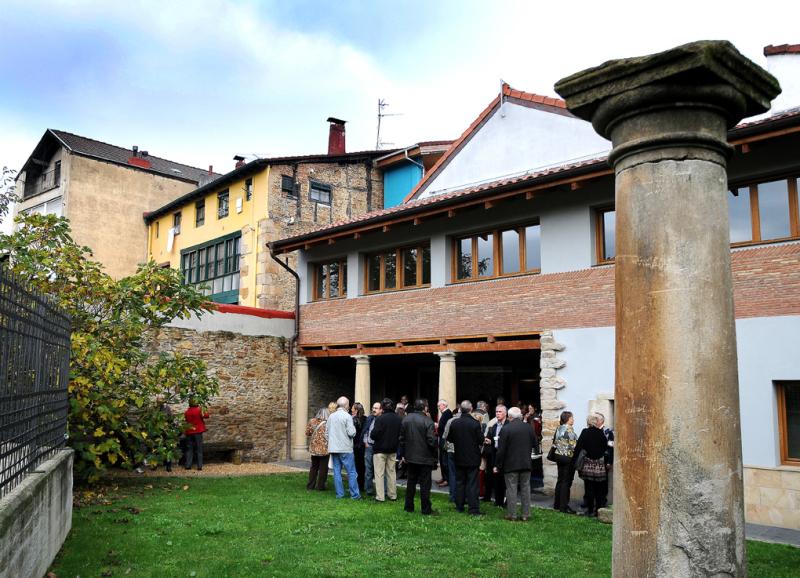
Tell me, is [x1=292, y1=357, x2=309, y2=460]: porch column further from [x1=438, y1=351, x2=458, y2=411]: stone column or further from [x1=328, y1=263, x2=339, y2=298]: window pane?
[x1=438, y1=351, x2=458, y2=411]: stone column

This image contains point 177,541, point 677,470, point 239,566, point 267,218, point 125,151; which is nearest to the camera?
point 677,470

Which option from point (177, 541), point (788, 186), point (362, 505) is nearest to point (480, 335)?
point (362, 505)

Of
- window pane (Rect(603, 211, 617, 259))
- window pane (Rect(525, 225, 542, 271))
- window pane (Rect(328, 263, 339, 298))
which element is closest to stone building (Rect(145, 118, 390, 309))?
window pane (Rect(328, 263, 339, 298))

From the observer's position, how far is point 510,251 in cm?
1506

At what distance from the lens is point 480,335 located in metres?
15.0

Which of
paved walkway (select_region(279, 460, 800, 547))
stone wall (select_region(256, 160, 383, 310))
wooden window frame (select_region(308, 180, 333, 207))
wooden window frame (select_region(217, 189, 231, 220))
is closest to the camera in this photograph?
paved walkway (select_region(279, 460, 800, 547))

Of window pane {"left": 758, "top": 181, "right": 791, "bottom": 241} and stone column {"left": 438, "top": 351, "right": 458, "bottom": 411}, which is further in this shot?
stone column {"left": 438, "top": 351, "right": 458, "bottom": 411}

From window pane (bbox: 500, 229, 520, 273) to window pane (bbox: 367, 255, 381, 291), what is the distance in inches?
161

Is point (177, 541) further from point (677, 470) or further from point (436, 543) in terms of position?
point (677, 470)

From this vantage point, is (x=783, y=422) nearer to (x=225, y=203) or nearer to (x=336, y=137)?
(x=225, y=203)

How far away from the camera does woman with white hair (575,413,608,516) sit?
34.4 ft

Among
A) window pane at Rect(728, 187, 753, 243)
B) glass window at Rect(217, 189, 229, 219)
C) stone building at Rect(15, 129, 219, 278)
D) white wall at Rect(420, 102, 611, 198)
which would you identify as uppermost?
stone building at Rect(15, 129, 219, 278)

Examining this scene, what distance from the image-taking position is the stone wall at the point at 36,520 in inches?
186

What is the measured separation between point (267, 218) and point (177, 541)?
1807 cm
